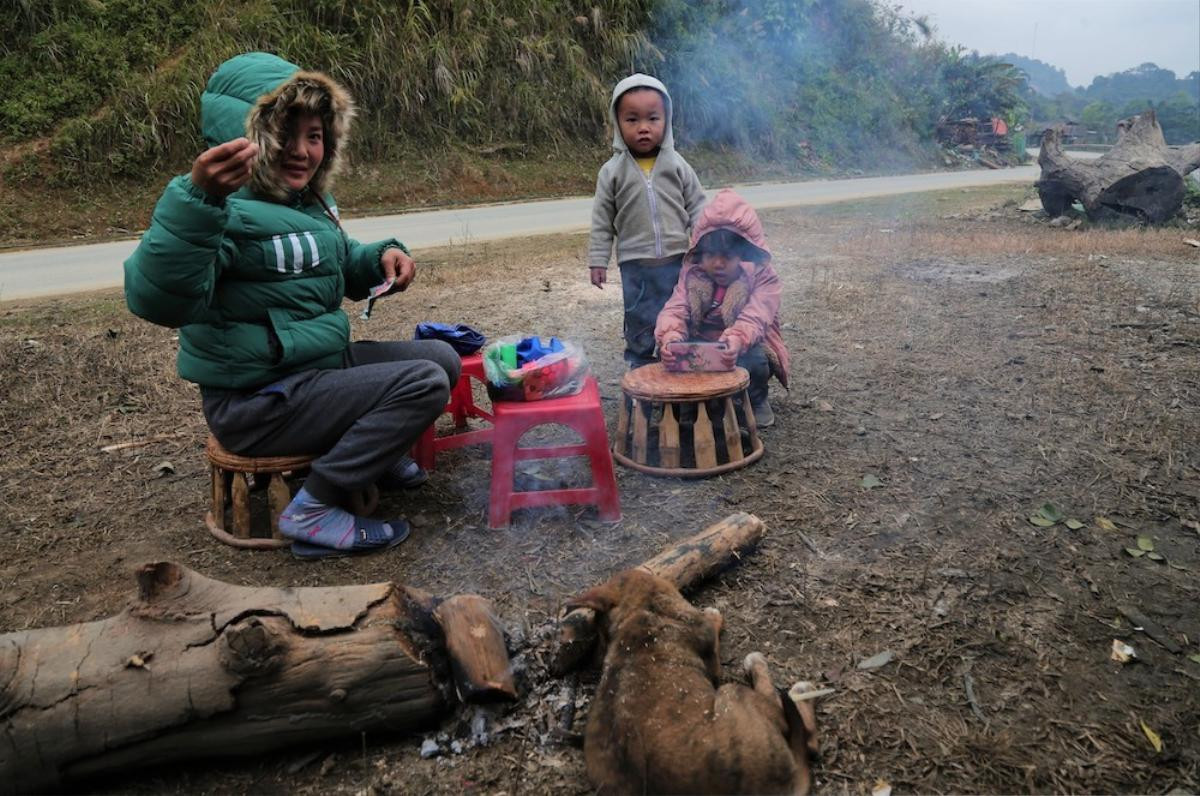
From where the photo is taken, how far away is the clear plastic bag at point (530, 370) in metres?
3.26

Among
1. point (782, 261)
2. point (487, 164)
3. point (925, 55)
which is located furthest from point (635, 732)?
point (925, 55)

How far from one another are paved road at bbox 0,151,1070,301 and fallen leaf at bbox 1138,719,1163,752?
9.19 m

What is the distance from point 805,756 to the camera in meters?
2.04

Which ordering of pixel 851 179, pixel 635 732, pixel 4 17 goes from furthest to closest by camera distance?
pixel 851 179, pixel 4 17, pixel 635 732

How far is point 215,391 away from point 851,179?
70.5 ft

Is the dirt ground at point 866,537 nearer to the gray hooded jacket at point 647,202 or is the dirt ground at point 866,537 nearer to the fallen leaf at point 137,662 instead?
the fallen leaf at point 137,662

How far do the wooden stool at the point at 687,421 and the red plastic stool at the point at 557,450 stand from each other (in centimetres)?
41

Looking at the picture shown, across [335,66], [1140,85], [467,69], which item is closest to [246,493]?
[335,66]

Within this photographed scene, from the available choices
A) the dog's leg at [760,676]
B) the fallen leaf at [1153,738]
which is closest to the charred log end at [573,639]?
the dog's leg at [760,676]

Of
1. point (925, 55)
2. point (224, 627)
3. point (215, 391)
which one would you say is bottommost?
point (224, 627)

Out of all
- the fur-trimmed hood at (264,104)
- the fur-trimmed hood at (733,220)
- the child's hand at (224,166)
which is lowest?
the fur-trimmed hood at (733,220)

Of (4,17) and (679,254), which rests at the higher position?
(4,17)

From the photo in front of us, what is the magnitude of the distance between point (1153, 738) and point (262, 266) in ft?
10.4

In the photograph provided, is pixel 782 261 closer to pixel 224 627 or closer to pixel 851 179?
pixel 224 627
